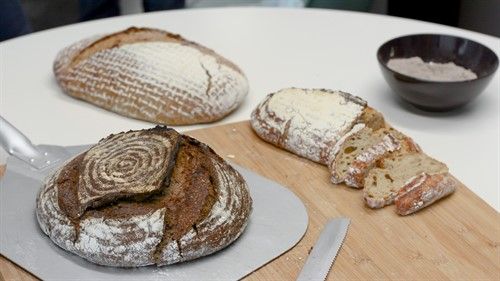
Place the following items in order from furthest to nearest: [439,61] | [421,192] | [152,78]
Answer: [439,61] < [152,78] < [421,192]

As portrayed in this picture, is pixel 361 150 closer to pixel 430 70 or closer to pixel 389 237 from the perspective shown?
pixel 389 237

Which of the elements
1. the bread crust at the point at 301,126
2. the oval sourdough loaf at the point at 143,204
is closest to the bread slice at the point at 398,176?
the bread crust at the point at 301,126

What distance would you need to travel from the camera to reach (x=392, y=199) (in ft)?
3.86

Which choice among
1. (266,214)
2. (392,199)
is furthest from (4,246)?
(392,199)

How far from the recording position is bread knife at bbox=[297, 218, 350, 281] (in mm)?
1019

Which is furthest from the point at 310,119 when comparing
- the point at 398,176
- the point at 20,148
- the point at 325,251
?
the point at 20,148

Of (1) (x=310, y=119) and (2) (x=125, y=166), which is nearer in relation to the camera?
(2) (x=125, y=166)

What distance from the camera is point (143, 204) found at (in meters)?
1.04

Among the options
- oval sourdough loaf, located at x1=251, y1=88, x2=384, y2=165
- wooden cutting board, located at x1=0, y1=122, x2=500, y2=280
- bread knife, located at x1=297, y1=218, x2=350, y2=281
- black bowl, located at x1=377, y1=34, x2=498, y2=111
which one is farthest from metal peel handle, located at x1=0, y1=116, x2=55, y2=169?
black bowl, located at x1=377, y1=34, x2=498, y2=111

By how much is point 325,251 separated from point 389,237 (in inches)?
4.6

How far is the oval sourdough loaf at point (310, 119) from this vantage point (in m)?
1.30

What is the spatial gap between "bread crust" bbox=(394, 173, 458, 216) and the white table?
0.11 m

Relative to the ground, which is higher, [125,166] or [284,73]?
A: [125,166]

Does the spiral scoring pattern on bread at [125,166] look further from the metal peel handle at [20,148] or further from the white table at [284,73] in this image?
the white table at [284,73]
